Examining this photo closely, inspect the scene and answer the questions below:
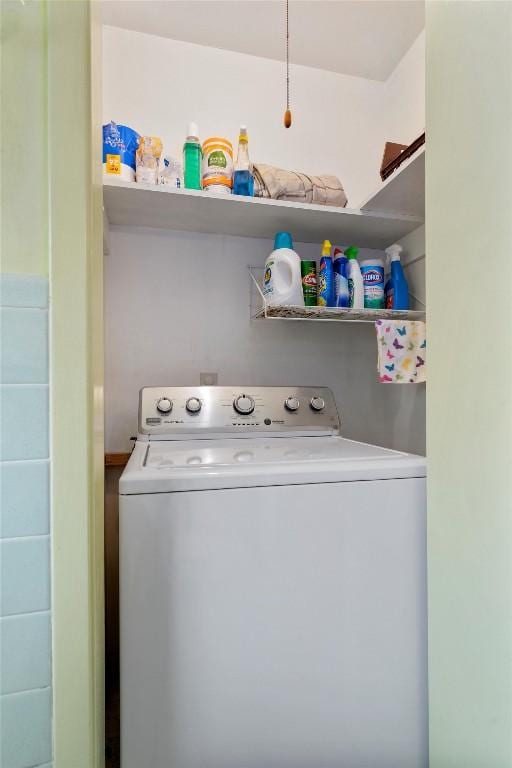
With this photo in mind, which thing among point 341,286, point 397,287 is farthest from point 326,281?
point 397,287

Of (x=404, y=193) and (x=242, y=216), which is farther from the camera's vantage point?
(x=242, y=216)

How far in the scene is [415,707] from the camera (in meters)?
1.00

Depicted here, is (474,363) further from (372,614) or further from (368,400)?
(368,400)

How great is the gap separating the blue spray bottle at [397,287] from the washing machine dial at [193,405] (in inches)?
35.5

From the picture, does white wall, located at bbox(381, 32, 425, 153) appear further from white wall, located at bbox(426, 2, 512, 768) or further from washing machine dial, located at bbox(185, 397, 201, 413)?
washing machine dial, located at bbox(185, 397, 201, 413)

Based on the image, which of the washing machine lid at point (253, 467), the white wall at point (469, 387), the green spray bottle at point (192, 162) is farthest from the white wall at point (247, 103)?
the washing machine lid at point (253, 467)

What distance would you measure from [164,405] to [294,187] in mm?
982

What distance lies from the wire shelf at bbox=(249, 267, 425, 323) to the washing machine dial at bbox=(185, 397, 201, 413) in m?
0.44

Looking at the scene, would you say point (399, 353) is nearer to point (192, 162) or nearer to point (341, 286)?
point (341, 286)

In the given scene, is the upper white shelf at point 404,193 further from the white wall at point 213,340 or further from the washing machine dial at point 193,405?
the washing machine dial at point 193,405

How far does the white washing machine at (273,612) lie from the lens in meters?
0.83

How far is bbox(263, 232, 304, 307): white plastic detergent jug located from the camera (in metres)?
1.56

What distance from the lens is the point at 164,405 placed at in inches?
57.5

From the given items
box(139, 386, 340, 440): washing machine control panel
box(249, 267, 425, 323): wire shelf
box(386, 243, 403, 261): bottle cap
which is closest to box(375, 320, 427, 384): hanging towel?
box(249, 267, 425, 323): wire shelf
